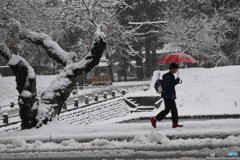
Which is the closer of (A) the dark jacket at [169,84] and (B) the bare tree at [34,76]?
(A) the dark jacket at [169,84]

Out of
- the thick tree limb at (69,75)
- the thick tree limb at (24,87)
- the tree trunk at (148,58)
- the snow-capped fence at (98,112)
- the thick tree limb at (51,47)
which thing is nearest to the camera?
the thick tree limb at (24,87)

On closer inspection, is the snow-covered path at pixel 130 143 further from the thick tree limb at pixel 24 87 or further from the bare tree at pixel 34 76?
the bare tree at pixel 34 76

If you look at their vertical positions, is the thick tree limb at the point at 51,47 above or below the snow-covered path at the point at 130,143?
above

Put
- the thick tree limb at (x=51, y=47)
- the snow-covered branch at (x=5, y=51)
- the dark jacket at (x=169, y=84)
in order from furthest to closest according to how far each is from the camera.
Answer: the thick tree limb at (x=51, y=47)
the snow-covered branch at (x=5, y=51)
the dark jacket at (x=169, y=84)

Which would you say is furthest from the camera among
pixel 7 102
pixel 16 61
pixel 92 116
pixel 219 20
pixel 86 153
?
pixel 219 20

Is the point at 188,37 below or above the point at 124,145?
above

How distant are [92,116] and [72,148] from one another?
14192 millimetres

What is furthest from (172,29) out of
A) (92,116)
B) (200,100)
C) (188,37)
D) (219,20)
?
Answer: (92,116)

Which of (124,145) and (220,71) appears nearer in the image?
(124,145)

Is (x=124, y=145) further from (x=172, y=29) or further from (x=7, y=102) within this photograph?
(x=172, y=29)

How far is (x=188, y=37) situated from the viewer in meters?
31.1

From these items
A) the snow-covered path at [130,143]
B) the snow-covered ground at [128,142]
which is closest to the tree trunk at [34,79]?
the snow-covered ground at [128,142]

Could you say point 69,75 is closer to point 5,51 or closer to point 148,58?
point 5,51

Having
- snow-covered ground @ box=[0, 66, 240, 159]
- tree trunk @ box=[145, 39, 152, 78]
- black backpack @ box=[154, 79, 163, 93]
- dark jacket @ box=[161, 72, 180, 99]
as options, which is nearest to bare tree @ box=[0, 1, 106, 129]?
snow-covered ground @ box=[0, 66, 240, 159]
